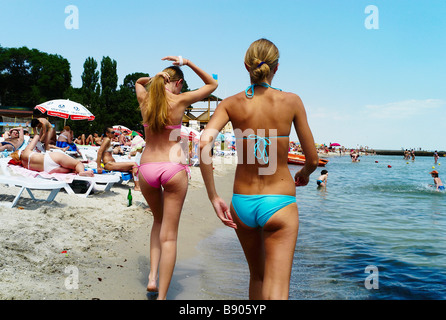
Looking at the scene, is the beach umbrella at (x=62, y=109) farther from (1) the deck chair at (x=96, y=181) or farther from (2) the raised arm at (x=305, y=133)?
(2) the raised arm at (x=305, y=133)

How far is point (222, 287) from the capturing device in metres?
4.15

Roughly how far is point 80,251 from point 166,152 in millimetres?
2147

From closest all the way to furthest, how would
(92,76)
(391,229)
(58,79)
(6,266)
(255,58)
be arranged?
(255,58), (6,266), (391,229), (92,76), (58,79)

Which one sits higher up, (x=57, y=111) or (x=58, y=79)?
(x=58, y=79)

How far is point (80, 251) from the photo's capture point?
444 cm

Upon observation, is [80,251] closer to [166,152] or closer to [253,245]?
[166,152]

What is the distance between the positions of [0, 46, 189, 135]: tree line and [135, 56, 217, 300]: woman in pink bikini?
47.0 meters

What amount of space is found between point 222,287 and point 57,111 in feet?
45.5

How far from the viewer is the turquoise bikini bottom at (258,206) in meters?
2.25

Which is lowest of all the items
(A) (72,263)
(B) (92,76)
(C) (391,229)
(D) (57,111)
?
(C) (391,229)

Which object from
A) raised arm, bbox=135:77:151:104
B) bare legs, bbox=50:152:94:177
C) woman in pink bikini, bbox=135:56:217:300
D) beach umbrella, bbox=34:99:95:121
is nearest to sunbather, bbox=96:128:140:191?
bare legs, bbox=50:152:94:177
